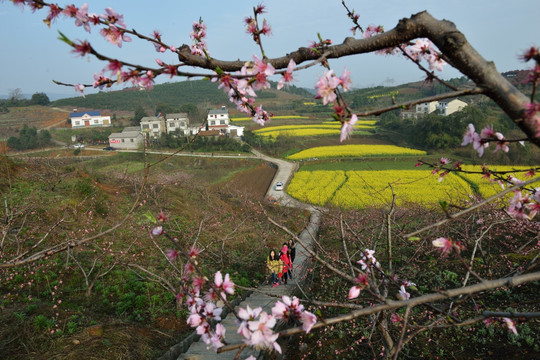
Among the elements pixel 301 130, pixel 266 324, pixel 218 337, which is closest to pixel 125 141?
pixel 301 130

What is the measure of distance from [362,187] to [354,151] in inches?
727

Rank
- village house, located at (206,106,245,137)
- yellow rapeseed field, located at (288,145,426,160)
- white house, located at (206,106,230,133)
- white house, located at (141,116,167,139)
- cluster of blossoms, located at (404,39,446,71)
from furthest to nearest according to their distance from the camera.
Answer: white house, located at (206,106,230,133), village house, located at (206,106,245,137), white house, located at (141,116,167,139), yellow rapeseed field, located at (288,145,426,160), cluster of blossoms, located at (404,39,446,71)

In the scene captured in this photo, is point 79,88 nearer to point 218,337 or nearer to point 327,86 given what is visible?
point 327,86

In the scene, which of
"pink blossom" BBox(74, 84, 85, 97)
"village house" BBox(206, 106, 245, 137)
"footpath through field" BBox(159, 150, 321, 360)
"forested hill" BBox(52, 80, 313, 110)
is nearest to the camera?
"pink blossom" BBox(74, 84, 85, 97)

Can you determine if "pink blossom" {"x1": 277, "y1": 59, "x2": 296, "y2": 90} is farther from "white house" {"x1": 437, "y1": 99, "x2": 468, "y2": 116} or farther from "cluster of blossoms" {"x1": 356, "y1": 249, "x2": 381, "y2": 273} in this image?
"white house" {"x1": 437, "y1": 99, "x2": 468, "y2": 116}

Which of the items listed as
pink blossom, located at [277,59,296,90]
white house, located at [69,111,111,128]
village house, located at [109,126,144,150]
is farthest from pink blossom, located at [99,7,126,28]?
white house, located at [69,111,111,128]

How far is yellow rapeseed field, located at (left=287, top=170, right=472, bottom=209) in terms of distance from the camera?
71.6 feet

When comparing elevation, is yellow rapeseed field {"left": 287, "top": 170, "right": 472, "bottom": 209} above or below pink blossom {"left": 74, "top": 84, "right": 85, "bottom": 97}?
below

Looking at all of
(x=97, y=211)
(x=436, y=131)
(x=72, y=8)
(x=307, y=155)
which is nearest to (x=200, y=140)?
(x=307, y=155)

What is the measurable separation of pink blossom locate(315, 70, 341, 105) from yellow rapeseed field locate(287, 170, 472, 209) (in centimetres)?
1862

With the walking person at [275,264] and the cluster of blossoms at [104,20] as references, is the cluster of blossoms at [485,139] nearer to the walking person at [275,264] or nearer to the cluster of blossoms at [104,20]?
the cluster of blossoms at [104,20]

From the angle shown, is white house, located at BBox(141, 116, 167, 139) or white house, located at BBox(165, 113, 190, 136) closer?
white house, located at BBox(141, 116, 167, 139)

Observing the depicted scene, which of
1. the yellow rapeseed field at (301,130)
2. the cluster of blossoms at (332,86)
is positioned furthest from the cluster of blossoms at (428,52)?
the yellow rapeseed field at (301,130)

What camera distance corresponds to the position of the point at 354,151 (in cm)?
4081
